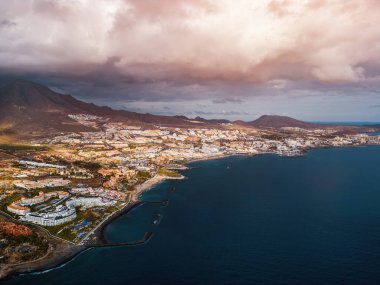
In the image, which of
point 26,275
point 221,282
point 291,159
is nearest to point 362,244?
point 221,282

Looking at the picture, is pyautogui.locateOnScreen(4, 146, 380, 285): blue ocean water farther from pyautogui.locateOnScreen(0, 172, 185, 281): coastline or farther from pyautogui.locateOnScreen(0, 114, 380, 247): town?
pyautogui.locateOnScreen(0, 114, 380, 247): town

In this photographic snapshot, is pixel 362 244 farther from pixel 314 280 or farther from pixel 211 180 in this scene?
pixel 211 180

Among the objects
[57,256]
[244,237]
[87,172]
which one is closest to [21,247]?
[57,256]

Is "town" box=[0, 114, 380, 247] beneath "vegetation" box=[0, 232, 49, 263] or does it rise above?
above

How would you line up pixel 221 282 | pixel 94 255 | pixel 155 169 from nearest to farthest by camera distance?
1. pixel 221 282
2. pixel 94 255
3. pixel 155 169

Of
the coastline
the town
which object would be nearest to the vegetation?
the coastline

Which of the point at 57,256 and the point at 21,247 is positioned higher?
the point at 21,247

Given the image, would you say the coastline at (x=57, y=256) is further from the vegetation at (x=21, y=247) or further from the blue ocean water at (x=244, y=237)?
the blue ocean water at (x=244, y=237)

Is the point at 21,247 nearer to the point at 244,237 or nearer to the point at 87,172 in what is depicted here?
the point at 244,237
